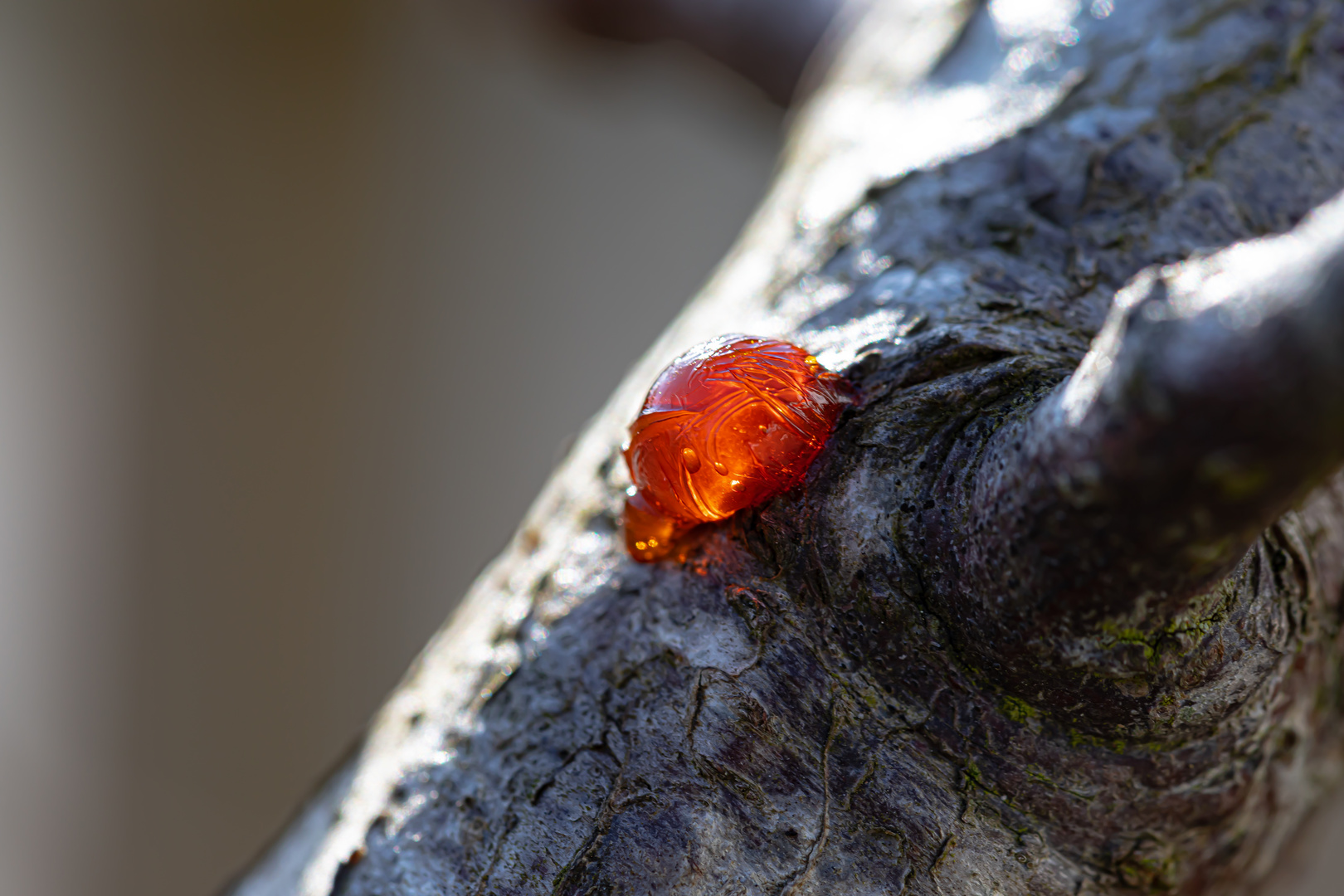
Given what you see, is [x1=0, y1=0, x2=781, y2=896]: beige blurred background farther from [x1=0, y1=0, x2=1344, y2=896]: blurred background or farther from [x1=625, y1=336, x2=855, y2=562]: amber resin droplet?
[x1=625, y1=336, x2=855, y2=562]: amber resin droplet

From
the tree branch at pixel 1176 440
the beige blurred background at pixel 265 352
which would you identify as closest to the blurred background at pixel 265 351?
the beige blurred background at pixel 265 352

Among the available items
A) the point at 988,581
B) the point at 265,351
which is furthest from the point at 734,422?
the point at 265,351

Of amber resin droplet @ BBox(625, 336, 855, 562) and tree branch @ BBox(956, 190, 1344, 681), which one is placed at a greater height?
tree branch @ BBox(956, 190, 1344, 681)

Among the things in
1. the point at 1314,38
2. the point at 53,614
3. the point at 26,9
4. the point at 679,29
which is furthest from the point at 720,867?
the point at 26,9

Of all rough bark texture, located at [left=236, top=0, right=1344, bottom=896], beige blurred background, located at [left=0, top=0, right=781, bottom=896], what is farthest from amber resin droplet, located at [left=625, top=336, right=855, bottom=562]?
beige blurred background, located at [left=0, top=0, right=781, bottom=896]

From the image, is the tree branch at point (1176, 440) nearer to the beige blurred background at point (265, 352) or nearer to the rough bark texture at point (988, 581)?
the rough bark texture at point (988, 581)

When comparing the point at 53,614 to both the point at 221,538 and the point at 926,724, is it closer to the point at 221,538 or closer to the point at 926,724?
the point at 221,538
